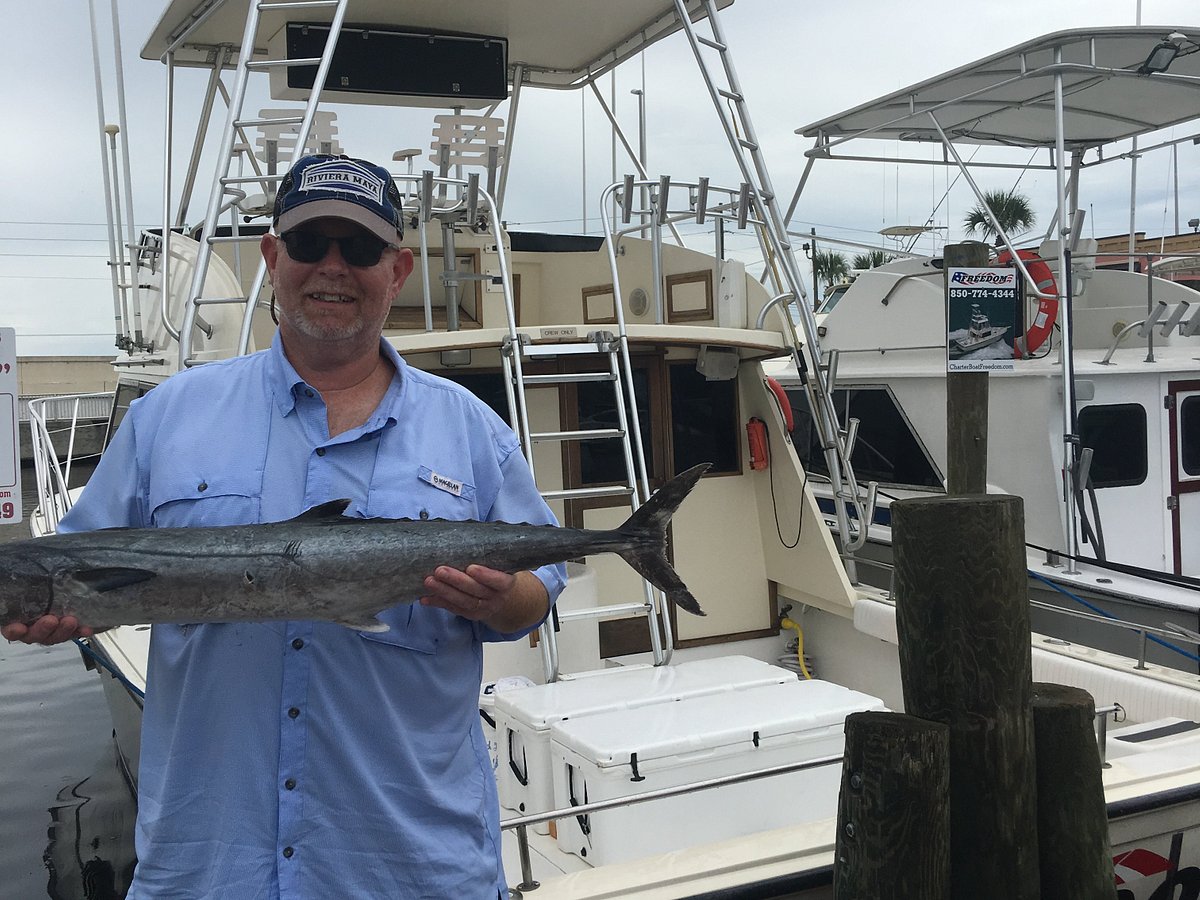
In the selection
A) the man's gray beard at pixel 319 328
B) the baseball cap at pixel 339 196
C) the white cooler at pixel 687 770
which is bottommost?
the white cooler at pixel 687 770

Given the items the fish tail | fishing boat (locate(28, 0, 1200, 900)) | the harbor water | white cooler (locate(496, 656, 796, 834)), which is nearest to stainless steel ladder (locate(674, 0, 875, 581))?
fishing boat (locate(28, 0, 1200, 900))

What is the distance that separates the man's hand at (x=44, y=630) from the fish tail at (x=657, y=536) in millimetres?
1187

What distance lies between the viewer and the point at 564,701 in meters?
4.69

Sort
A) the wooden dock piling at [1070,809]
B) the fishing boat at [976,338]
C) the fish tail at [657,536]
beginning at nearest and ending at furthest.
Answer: the fish tail at [657,536] → the wooden dock piling at [1070,809] → the fishing boat at [976,338]

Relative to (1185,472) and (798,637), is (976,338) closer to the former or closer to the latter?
(798,637)

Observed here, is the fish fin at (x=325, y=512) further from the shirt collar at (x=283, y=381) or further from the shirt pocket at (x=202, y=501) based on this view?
the shirt collar at (x=283, y=381)

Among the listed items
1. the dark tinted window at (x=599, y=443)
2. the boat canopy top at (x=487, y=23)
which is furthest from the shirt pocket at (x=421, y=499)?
the boat canopy top at (x=487, y=23)

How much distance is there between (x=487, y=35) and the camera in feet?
26.2

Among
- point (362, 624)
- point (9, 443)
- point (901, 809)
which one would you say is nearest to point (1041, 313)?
point (901, 809)

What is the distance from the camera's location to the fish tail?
246 centimetres

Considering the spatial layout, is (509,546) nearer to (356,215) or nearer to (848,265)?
(356,215)

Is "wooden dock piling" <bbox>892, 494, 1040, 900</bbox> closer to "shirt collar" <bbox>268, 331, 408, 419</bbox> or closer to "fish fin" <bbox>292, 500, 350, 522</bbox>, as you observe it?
"shirt collar" <bbox>268, 331, 408, 419</bbox>

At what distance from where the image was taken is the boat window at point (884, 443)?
419 inches

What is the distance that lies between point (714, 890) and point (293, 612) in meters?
1.91
